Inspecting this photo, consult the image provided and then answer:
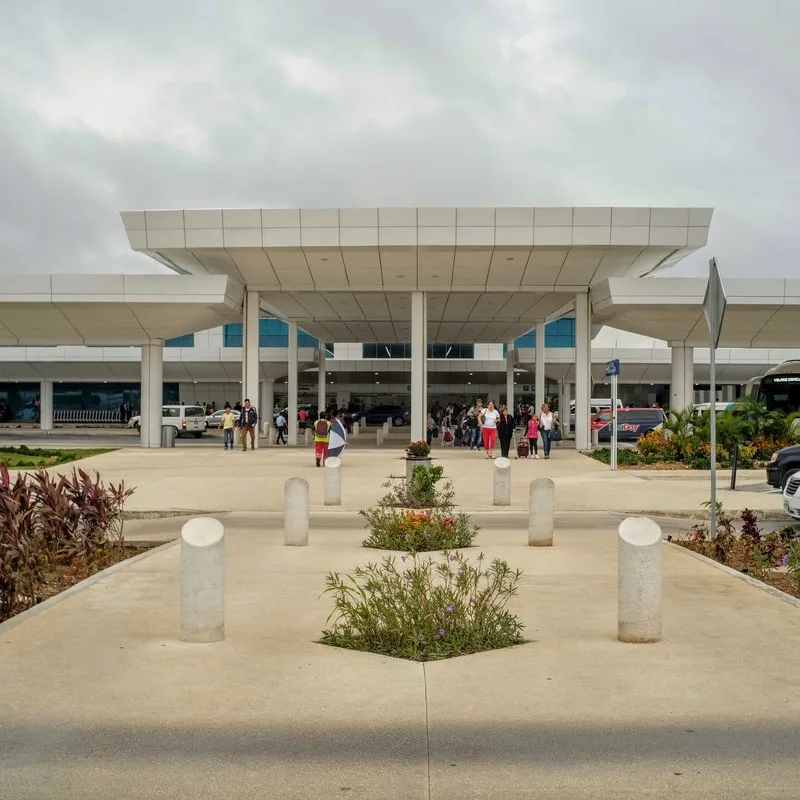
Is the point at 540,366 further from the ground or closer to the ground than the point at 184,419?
further from the ground

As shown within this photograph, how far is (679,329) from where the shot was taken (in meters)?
35.4

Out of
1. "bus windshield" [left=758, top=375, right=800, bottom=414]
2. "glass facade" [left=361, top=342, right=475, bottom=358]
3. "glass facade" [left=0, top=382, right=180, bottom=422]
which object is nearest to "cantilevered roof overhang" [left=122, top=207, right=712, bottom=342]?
"bus windshield" [left=758, top=375, right=800, bottom=414]

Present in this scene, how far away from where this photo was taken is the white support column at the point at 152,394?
3681cm

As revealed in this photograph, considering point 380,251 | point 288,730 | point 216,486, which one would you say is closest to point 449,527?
point 288,730

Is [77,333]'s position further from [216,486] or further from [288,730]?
[288,730]

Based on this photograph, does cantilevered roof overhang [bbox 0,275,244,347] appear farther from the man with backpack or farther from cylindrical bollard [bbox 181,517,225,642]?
cylindrical bollard [bbox 181,517,225,642]

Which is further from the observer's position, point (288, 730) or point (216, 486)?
point (216, 486)

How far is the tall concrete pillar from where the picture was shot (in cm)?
3725

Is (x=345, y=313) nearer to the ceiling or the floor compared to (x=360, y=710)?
nearer to the ceiling

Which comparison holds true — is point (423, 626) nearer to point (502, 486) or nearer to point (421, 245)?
point (502, 486)

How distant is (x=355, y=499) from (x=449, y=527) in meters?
6.66

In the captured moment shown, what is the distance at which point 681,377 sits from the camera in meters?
37.7

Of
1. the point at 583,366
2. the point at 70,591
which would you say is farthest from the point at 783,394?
the point at 70,591

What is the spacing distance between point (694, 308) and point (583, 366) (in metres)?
4.43
